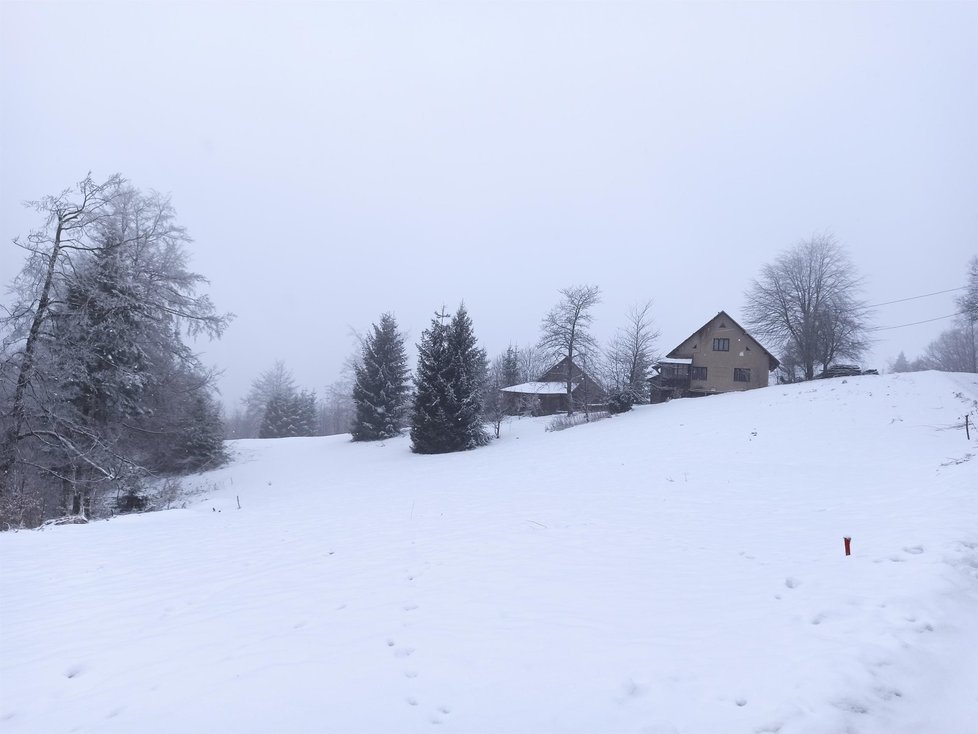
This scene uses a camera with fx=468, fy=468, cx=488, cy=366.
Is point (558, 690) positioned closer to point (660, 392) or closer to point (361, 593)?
point (361, 593)

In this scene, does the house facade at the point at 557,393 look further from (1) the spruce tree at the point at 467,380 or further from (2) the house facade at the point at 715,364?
(1) the spruce tree at the point at 467,380

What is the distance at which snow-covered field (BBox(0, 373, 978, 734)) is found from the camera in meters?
3.67

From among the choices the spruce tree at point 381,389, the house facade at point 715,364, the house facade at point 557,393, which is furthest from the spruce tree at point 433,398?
the house facade at point 715,364

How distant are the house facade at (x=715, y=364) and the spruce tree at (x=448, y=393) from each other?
18.3 m

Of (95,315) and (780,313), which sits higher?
(780,313)

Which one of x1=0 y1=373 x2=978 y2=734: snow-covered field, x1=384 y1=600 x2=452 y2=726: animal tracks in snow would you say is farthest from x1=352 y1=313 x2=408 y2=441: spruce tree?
x1=384 y1=600 x2=452 y2=726: animal tracks in snow

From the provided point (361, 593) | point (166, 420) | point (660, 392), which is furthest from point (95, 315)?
point (660, 392)

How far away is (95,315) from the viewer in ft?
52.5

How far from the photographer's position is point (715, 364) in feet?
137

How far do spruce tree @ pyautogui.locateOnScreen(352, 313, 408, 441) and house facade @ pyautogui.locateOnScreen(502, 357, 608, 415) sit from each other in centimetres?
864

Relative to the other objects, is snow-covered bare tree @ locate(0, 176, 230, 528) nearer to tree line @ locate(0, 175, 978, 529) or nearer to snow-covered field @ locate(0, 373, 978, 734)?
tree line @ locate(0, 175, 978, 529)

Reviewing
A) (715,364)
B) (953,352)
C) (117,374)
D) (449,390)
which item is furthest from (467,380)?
(953,352)

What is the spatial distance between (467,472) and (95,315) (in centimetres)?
1419

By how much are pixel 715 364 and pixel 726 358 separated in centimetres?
102
